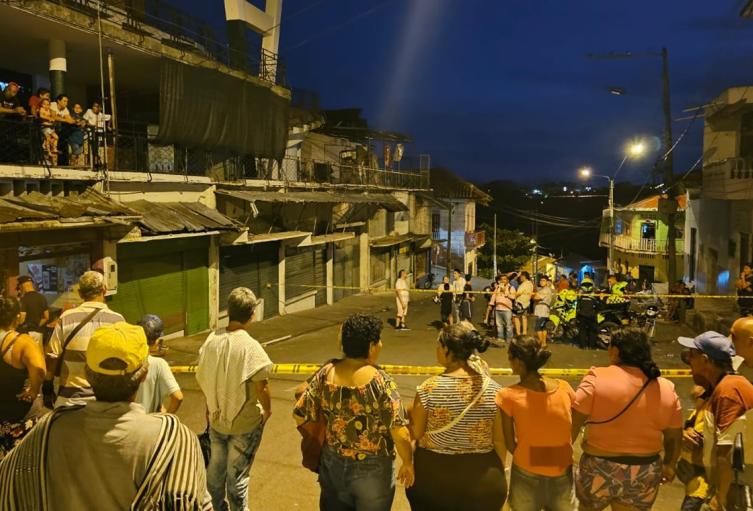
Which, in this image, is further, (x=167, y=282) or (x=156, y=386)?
(x=167, y=282)

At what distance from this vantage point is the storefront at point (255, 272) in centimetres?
1631

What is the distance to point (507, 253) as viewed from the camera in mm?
45875

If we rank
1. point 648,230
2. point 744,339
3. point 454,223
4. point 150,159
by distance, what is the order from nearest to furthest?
1. point 744,339
2. point 150,159
3. point 454,223
4. point 648,230

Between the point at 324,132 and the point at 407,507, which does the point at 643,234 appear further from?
the point at 407,507

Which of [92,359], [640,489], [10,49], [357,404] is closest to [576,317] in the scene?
[640,489]

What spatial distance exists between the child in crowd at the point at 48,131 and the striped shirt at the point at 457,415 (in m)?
10.2

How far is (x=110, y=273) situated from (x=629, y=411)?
424 inches

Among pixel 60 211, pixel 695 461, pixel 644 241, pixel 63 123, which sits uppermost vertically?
pixel 63 123

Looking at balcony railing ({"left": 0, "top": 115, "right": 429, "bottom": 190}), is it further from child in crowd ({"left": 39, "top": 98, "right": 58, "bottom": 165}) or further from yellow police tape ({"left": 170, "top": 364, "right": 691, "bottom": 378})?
yellow police tape ({"left": 170, "top": 364, "right": 691, "bottom": 378})

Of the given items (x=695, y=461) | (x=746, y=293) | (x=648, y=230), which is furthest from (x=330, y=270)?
(x=648, y=230)

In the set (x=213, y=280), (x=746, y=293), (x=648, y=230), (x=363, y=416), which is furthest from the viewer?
(x=648, y=230)

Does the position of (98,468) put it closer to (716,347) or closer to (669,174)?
(716,347)

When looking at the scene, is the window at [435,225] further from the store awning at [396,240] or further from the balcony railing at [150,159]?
the balcony railing at [150,159]

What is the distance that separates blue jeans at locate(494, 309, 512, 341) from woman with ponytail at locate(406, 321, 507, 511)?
9456 millimetres
